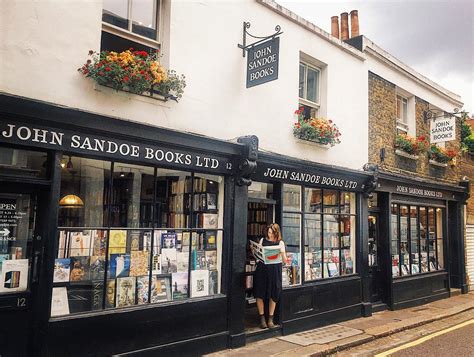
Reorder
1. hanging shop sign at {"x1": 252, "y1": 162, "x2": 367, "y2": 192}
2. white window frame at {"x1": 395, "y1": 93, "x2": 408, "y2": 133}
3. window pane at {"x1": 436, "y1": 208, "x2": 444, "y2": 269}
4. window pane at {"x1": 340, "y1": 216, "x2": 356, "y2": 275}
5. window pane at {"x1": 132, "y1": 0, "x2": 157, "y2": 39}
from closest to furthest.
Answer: window pane at {"x1": 132, "y1": 0, "x2": 157, "y2": 39}
hanging shop sign at {"x1": 252, "y1": 162, "x2": 367, "y2": 192}
window pane at {"x1": 340, "y1": 216, "x2": 356, "y2": 275}
white window frame at {"x1": 395, "y1": 93, "x2": 408, "y2": 133}
window pane at {"x1": 436, "y1": 208, "x2": 444, "y2": 269}

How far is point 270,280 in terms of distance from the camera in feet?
24.3

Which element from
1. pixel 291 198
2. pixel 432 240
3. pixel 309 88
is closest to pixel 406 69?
pixel 309 88

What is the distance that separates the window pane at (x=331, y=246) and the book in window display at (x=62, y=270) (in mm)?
5486

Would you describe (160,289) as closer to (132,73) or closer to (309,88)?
(132,73)

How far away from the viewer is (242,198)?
286 inches

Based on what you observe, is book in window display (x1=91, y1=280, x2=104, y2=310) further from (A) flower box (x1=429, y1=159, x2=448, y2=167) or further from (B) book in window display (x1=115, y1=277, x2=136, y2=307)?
(A) flower box (x1=429, y1=159, x2=448, y2=167)

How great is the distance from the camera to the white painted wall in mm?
5043

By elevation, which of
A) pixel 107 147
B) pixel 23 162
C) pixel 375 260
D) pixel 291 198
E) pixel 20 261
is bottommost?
pixel 375 260

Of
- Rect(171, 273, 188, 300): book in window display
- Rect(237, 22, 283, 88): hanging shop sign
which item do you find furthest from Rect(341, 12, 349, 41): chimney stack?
Rect(171, 273, 188, 300): book in window display

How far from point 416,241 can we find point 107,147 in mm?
9873

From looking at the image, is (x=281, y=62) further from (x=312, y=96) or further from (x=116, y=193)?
(x=116, y=193)

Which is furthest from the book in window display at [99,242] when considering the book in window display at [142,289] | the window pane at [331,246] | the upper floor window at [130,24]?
the window pane at [331,246]

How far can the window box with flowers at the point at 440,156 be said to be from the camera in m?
12.8

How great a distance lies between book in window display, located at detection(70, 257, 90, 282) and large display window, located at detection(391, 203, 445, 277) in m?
Answer: 8.26
